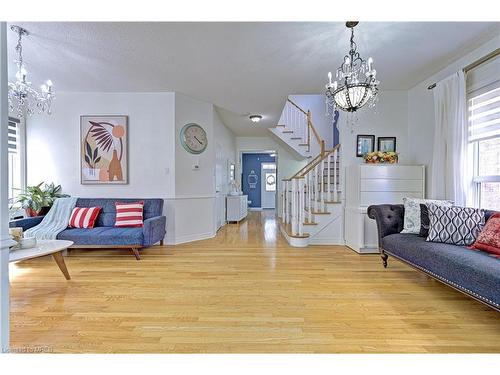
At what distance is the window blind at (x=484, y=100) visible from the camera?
2.65 metres

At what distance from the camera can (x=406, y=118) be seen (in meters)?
4.28

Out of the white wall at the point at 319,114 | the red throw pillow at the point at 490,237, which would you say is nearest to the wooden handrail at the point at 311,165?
the white wall at the point at 319,114

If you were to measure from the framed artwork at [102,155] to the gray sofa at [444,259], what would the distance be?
13.9 ft

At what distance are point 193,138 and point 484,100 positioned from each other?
4279 millimetres

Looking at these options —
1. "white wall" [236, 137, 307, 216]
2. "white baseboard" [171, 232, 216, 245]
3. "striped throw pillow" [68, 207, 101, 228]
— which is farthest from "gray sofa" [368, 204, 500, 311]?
"white wall" [236, 137, 307, 216]

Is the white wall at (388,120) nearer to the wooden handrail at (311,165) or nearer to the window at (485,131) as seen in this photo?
the wooden handrail at (311,165)

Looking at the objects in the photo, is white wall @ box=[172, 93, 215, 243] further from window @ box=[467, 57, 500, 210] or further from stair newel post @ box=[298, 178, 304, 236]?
window @ box=[467, 57, 500, 210]

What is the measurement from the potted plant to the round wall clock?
2398 millimetres

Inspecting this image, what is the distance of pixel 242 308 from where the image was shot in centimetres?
210

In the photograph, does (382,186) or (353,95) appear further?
(382,186)

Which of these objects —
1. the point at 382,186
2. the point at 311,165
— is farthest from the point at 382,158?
the point at 311,165

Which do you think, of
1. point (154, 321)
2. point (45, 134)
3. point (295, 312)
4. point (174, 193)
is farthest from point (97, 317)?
point (45, 134)

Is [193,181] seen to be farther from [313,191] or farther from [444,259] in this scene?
[444,259]

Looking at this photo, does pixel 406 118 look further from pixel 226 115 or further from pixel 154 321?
pixel 154 321
